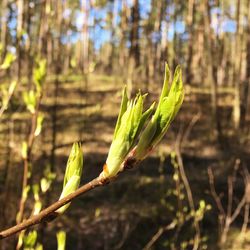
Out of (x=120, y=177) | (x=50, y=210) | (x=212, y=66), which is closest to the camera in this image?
(x=50, y=210)

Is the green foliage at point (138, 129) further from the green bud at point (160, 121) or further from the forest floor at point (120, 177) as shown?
the forest floor at point (120, 177)

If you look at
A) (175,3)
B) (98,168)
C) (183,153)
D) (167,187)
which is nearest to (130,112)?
(167,187)

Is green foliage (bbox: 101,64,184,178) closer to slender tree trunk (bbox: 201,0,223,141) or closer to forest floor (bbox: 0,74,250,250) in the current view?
forest floor (bbox: 0,74,250,250)

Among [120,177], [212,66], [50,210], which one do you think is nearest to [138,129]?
[50,210]

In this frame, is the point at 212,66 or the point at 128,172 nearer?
the point at 128,172

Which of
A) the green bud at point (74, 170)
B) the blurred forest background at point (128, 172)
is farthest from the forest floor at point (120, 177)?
the green bud at point (74, 170)

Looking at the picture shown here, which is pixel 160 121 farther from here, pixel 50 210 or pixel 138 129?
pixel 50 210
